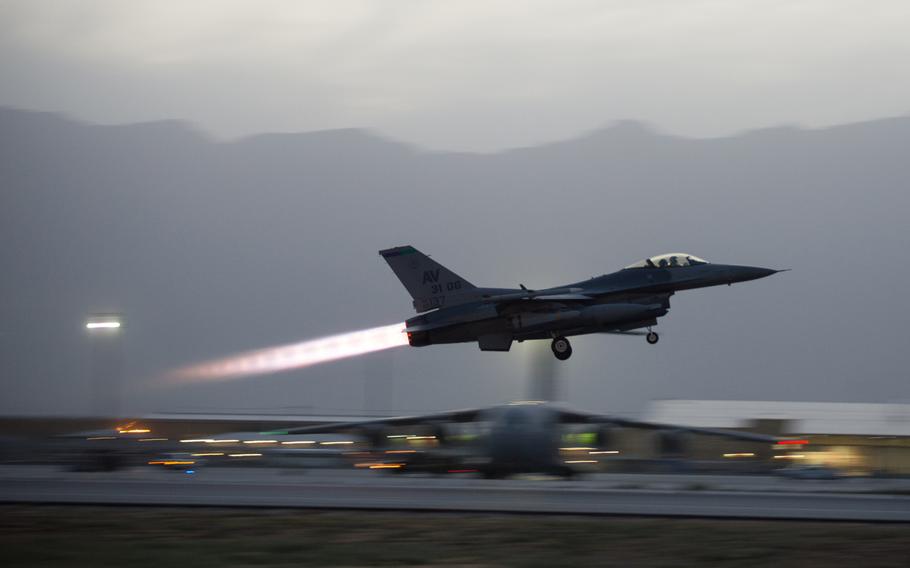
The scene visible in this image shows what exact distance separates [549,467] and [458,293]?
39.0ft

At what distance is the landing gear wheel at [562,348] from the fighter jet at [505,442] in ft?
21.9

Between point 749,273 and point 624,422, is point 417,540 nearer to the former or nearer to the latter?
point 624,422

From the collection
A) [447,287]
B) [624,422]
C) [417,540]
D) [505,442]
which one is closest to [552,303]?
[447,287]

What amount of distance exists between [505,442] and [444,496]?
5.36 metres

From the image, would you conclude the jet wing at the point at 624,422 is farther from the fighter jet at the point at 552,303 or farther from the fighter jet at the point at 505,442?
the fighter jet at the point at 552,303

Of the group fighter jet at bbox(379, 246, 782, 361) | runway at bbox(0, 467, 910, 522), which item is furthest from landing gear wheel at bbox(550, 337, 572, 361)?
runway at bbox(0, 467, 910, 522)

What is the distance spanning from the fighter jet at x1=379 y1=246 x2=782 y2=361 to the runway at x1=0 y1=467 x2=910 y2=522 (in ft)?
33.2

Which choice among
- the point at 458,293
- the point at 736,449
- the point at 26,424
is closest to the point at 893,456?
the point at 736,449

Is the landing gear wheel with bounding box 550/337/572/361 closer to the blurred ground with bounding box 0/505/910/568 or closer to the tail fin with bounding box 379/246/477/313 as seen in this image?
the tail fin with bounding box 379/246/477/313

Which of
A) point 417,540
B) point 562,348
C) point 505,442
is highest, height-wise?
point 562,348

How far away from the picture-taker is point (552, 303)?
139 feet

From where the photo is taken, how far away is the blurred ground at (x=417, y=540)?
19656mm

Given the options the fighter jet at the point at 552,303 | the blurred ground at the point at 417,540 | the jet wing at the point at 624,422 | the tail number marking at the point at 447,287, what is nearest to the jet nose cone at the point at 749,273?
the fighter jet at the point at 552,303

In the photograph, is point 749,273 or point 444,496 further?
point 749,273
